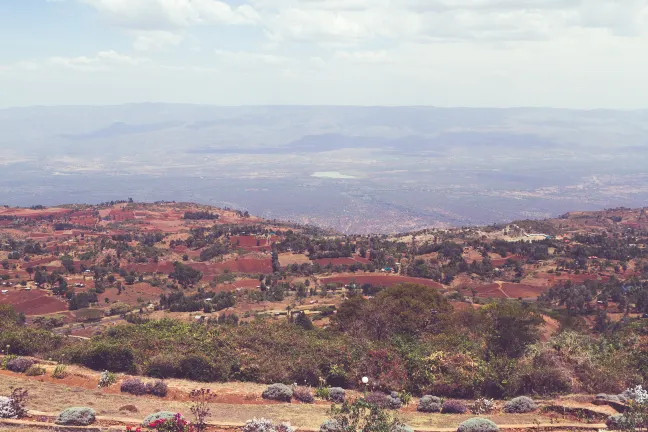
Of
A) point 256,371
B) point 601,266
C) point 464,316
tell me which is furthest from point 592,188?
point 256,371

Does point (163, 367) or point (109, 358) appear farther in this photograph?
point (109, 358)

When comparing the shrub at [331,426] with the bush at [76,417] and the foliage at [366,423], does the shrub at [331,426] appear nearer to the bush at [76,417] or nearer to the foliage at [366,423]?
the foliage at [366,423]

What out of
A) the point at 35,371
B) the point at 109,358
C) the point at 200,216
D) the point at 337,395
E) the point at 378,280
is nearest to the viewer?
the point at 337,395

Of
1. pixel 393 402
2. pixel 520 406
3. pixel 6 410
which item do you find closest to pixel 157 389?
pixel 6 410

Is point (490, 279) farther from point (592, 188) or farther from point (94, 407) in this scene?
point (592, 188)

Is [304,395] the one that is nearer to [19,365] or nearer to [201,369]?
[201,369]

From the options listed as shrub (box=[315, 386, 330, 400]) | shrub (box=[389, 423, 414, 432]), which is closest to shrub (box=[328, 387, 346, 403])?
shrub (box=[315, 386, 330, 400])
